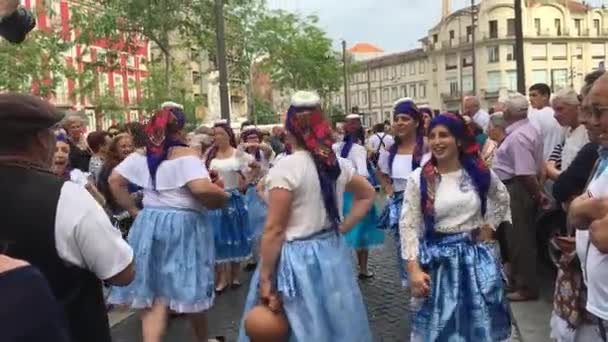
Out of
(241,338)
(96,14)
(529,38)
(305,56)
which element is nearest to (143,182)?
(241,338)

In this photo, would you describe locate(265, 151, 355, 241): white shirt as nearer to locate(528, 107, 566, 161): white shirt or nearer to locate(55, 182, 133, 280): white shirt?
locate(55, 182, 133, 280): white shirt

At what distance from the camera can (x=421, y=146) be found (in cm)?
678

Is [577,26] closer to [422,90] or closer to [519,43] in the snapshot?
[422,90]

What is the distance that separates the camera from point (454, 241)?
4.22 m

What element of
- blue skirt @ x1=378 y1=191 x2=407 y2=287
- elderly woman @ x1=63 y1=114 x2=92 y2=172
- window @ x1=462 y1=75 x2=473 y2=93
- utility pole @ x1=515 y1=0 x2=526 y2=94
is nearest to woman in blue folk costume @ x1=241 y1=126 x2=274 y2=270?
blue skirt @ x1=378 y1=191 x2=407 y2=287

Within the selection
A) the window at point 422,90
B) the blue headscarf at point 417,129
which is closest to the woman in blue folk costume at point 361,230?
the blue headscarf at point 417,129

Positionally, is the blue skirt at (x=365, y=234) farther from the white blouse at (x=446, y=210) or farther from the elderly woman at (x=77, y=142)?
the white blouse at (x=446, y=210)

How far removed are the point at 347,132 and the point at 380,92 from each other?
359ft

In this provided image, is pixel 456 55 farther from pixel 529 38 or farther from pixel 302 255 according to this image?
pixel 302 255

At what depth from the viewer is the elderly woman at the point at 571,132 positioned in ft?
17.9

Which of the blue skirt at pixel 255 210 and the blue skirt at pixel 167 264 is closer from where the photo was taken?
the blue skirt at pixel 167 264

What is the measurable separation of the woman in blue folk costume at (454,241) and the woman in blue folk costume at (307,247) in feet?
1.27

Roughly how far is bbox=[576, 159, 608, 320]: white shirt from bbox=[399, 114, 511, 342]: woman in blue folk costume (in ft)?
4.04

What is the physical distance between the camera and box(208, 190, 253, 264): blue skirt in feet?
26.2
